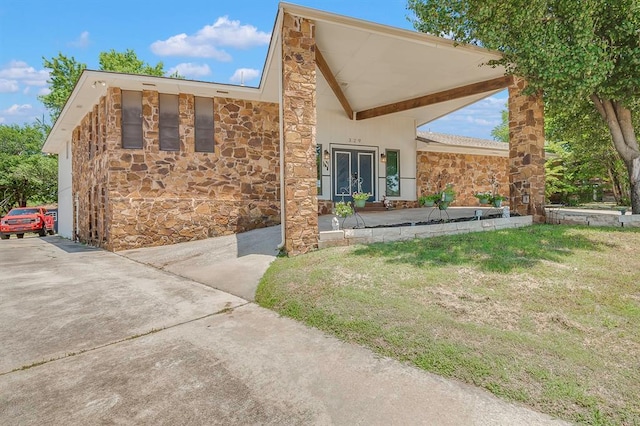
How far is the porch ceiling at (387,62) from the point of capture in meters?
6.59

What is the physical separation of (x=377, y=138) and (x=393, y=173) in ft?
5.38

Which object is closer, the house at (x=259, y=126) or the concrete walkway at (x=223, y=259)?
the concrete walkway at (x=223, y=259)

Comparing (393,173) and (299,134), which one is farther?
(393,173)

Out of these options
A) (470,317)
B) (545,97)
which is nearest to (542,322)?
(470,317)

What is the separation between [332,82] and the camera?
9.30m

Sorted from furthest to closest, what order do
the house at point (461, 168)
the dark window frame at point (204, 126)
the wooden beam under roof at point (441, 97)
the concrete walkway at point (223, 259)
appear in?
1. the house at point (461, 168)
2. the dark window frame at point (204, 126)
3. the wooden beam under roof at point (441, 97)
4. the concrete walkway at point (223, 259)

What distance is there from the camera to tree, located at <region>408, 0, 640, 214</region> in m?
6.34

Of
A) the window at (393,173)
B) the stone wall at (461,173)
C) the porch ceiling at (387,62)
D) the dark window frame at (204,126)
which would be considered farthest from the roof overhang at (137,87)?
the stone wall at (461,173)

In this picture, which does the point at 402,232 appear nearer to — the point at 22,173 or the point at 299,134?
the point at 299,134

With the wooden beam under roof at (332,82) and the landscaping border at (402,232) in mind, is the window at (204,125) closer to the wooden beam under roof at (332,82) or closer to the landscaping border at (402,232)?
the wooden beam under roof at (332,82)

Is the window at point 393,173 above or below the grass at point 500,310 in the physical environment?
above

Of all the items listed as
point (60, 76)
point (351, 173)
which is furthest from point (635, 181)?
point (60, 76)

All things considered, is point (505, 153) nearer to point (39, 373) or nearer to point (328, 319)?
point (328, 319)

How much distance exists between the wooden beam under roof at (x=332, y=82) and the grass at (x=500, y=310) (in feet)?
15.6
